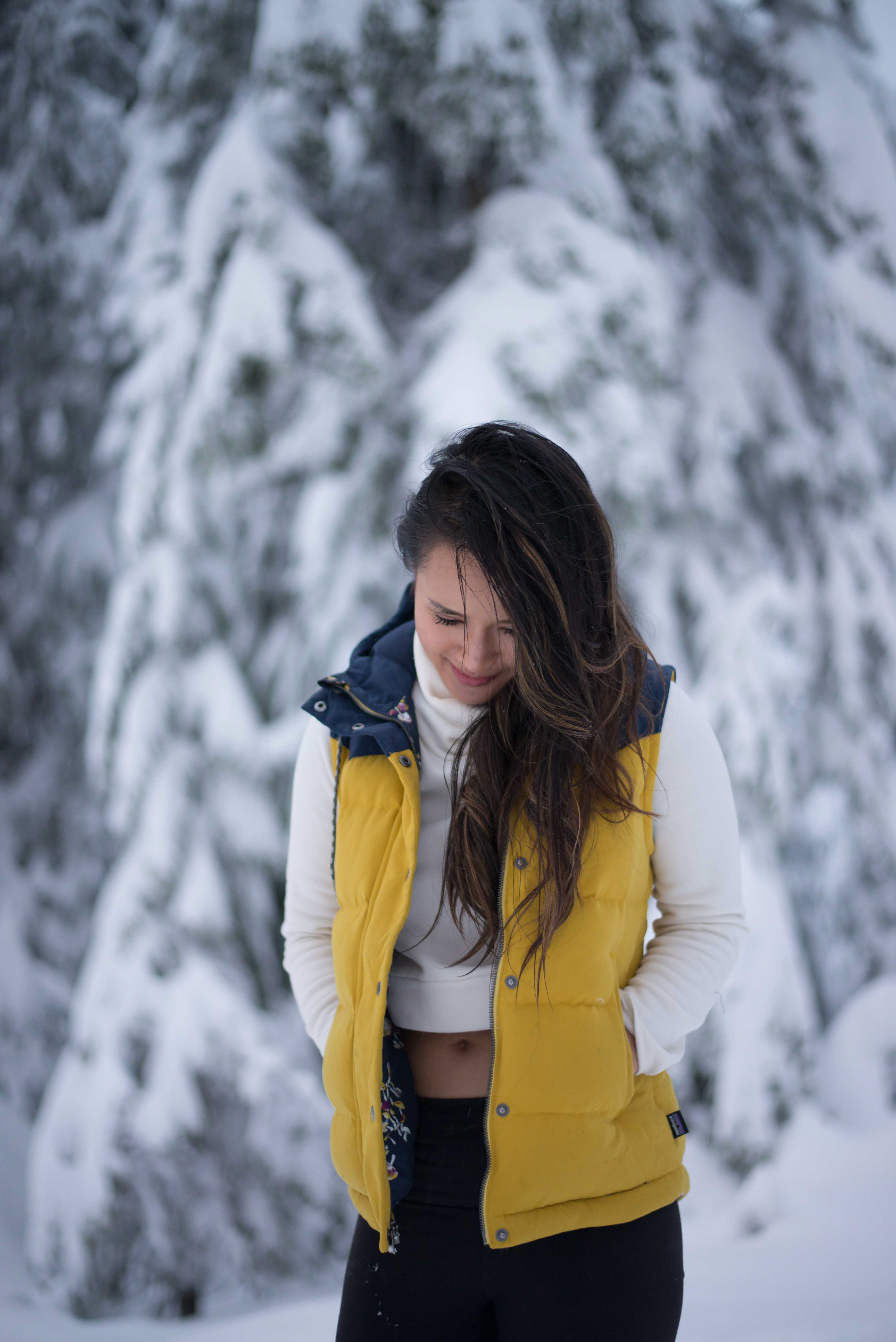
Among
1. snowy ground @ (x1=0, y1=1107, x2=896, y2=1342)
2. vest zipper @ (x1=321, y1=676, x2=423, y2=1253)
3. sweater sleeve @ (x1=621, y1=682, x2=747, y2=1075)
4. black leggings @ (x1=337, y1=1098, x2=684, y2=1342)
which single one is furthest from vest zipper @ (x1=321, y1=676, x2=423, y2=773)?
snowy ground @ (x1=0, y1=1107, x2=896, y2=1342)

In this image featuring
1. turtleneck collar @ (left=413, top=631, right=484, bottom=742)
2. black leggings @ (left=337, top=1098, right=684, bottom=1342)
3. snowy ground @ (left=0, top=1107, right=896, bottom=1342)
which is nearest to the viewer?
black leggings @ (left=337, top=1098, right=684, bottom=1342)

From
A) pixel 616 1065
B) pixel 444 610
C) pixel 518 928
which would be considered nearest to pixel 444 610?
pixel 444 610

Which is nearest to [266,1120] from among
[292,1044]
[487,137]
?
[292,1044]

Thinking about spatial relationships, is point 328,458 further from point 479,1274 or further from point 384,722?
point 479,1274

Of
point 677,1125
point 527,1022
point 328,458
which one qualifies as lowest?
point 677,1125

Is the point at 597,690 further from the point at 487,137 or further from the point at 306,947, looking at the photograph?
the point at 487,137

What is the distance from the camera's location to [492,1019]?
2.71 feet

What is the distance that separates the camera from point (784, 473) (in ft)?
8.36

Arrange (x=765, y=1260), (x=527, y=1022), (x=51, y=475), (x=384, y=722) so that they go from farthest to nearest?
(x=51, y=475), (x=765, y=1260), (x=384, y=722), (x=527, y=1022)

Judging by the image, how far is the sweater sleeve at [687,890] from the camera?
0.88 meters

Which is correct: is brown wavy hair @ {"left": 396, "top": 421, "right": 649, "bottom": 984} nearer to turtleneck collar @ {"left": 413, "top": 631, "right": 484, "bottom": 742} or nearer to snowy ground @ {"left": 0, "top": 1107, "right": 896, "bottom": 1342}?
turtleneck collar @ {"left": 413, "top": 631, "right": 484, "bottom": 742}

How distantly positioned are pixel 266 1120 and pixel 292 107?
2396 mm

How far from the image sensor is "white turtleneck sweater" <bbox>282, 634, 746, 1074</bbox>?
878mm

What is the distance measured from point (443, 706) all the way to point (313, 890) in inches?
10.7
